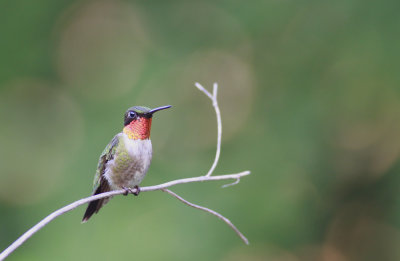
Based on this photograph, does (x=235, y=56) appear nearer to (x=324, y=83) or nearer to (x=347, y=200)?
(x=324, y=83)

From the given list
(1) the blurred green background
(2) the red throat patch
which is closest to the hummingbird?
(2) the red throat patch

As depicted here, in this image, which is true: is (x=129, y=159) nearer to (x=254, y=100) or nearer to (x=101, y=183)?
(x=101, y=183)

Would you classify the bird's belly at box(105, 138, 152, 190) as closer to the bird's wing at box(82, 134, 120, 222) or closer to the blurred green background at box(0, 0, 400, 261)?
the bird's wing at box(82, 134, 120, 222)

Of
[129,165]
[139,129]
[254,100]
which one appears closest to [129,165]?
[129,165]

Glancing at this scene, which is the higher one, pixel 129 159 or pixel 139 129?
pixel 139 129

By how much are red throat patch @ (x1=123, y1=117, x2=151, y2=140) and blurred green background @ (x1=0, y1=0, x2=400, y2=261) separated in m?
4.61

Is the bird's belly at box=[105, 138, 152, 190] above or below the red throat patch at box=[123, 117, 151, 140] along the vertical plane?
below

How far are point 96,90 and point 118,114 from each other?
3.13 feet

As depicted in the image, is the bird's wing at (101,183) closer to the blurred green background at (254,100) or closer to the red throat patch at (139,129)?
the red throat patch at (139,129)

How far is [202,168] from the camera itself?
21.6 feet

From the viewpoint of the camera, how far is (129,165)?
1.57 meters

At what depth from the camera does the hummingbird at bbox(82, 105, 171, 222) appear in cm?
143

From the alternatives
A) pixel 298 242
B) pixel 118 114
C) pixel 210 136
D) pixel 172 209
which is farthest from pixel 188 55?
pixel 298 242

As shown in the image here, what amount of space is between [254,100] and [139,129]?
18.8 feet
